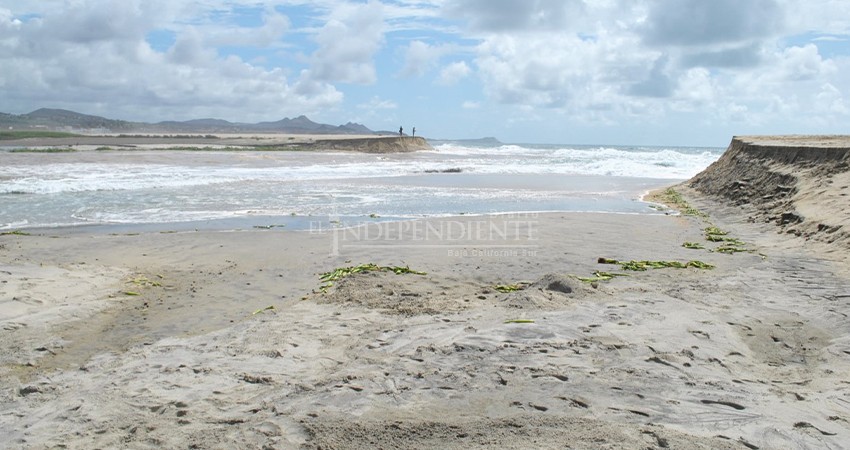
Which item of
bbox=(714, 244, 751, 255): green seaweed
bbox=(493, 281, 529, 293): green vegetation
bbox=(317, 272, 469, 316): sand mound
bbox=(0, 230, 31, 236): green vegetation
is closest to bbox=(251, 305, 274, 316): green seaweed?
bbox=(317, 272, 469, 316): sand mound

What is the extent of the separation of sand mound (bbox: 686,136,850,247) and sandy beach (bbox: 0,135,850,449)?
30.5 inches

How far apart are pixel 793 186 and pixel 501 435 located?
12.6 m

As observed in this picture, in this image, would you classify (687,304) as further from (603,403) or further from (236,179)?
(236,179)

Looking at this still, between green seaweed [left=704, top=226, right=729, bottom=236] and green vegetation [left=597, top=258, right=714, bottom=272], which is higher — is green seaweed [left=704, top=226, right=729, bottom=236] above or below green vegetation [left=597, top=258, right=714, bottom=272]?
above

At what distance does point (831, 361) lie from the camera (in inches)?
190

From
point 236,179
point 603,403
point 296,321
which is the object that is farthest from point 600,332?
point 236,179

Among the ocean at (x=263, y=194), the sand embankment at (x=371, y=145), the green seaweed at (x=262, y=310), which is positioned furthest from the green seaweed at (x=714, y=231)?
the sand embankment at (x=371, y=145)

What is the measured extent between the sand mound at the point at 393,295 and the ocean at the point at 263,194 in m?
5.28

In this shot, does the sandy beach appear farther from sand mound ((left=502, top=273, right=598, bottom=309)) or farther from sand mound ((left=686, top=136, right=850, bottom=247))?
sand mound ((left=686, top=136, right=850, bottom=247))

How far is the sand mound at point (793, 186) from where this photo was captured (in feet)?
33.4

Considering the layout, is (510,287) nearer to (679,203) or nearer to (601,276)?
(601,276)

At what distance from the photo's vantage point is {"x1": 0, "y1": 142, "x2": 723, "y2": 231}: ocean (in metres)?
13.2

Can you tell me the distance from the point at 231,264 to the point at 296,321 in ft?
10.3

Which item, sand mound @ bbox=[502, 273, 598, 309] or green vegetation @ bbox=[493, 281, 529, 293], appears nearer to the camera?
sand mound @ bbox=[502, 273, 598, 309]
